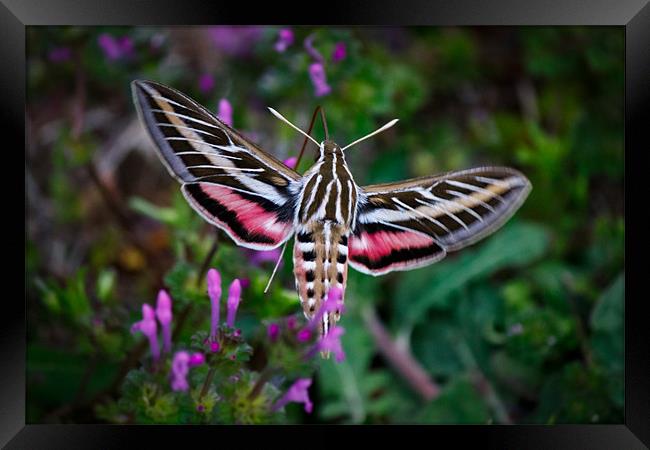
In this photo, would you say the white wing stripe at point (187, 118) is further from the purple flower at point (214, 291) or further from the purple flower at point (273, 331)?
the purple flower at point (273, 331)

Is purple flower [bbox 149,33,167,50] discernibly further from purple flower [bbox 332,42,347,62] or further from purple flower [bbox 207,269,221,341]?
purple flower [bbox 207,269,221,341]

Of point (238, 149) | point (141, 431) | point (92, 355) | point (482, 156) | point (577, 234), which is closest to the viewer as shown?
point (238, 149)

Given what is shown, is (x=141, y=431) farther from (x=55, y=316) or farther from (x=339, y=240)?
(x=55, y=316)

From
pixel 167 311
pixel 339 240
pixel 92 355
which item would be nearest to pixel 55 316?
pixel 92 355

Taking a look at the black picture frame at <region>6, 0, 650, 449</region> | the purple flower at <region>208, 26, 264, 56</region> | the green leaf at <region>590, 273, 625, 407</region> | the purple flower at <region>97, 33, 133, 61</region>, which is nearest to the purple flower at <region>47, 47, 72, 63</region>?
the purple flower at <region>97, 33, 133, 61</region>

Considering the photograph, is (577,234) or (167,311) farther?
(577,234)

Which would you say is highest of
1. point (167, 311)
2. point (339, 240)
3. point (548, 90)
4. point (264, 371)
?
point (548, 90)

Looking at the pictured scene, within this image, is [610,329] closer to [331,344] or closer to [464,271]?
[464,271]
